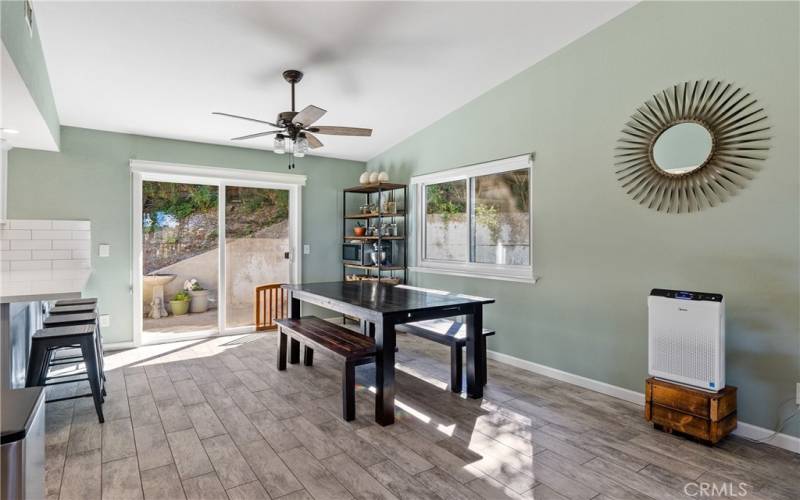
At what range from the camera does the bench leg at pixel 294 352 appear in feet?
12.9

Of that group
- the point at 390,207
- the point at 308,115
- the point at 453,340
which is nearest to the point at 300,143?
the point at 308,115

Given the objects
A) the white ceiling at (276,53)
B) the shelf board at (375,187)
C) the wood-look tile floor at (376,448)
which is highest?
the white ceiling at (276,53)

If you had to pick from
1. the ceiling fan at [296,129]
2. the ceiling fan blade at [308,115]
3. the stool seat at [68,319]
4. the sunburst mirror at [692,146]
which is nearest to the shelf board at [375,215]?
the ceiling fan at [296,129]

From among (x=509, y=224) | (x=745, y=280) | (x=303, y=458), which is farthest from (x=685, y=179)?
(x=303, y=458)

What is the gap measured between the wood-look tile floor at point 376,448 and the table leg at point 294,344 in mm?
451

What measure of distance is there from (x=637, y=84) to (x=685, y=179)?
0.78 m

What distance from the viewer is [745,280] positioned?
99.0 inches

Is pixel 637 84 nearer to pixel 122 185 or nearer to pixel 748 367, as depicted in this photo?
pixel 748 367

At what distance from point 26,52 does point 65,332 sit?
1.60 m

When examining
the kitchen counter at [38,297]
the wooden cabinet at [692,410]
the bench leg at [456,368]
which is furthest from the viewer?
the bench leg at [456,368]

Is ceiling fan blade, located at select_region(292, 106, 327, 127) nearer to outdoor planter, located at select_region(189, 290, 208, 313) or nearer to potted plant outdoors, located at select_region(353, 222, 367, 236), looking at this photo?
potted plant outdoors, located at select_region(353, 222, 367, 236)

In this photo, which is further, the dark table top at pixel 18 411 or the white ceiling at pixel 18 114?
the white ceiling at pixel 18 114

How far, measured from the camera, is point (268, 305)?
212 inches

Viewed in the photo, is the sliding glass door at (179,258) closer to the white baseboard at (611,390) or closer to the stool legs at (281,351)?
the stool legs at (281,351)
